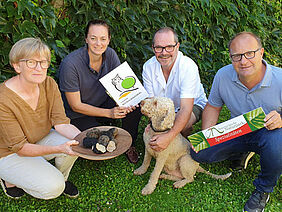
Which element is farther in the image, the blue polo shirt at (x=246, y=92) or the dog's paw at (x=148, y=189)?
the dog's paw at (x=148, y=189)

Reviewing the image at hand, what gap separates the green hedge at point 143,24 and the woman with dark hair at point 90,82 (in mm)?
483

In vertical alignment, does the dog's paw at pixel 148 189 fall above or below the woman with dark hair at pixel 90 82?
below

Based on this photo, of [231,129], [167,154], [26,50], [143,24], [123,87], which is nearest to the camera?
[26,50]

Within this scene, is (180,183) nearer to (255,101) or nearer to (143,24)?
(255,101)

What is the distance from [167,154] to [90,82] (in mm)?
1460

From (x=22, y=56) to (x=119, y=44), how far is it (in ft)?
7.12

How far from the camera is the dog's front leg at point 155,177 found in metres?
3.13

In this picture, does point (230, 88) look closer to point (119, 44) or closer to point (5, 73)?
point (119, 44)

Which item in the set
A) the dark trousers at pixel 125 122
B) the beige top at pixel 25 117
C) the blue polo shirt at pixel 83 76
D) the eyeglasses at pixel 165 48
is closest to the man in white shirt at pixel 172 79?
the eyeglasses at pixel 165 48

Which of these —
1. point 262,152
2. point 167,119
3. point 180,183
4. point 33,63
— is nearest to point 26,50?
point 33,63

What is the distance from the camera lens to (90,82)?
3631mm

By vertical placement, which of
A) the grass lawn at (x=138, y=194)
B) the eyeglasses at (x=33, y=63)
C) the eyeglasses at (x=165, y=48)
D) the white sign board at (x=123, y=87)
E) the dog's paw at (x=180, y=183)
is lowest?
the grass lawn at (x=138, y=194)

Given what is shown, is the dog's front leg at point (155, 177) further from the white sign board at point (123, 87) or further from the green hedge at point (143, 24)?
the green hedge at point (143, 24)

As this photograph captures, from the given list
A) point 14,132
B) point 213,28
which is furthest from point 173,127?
point 213,28
